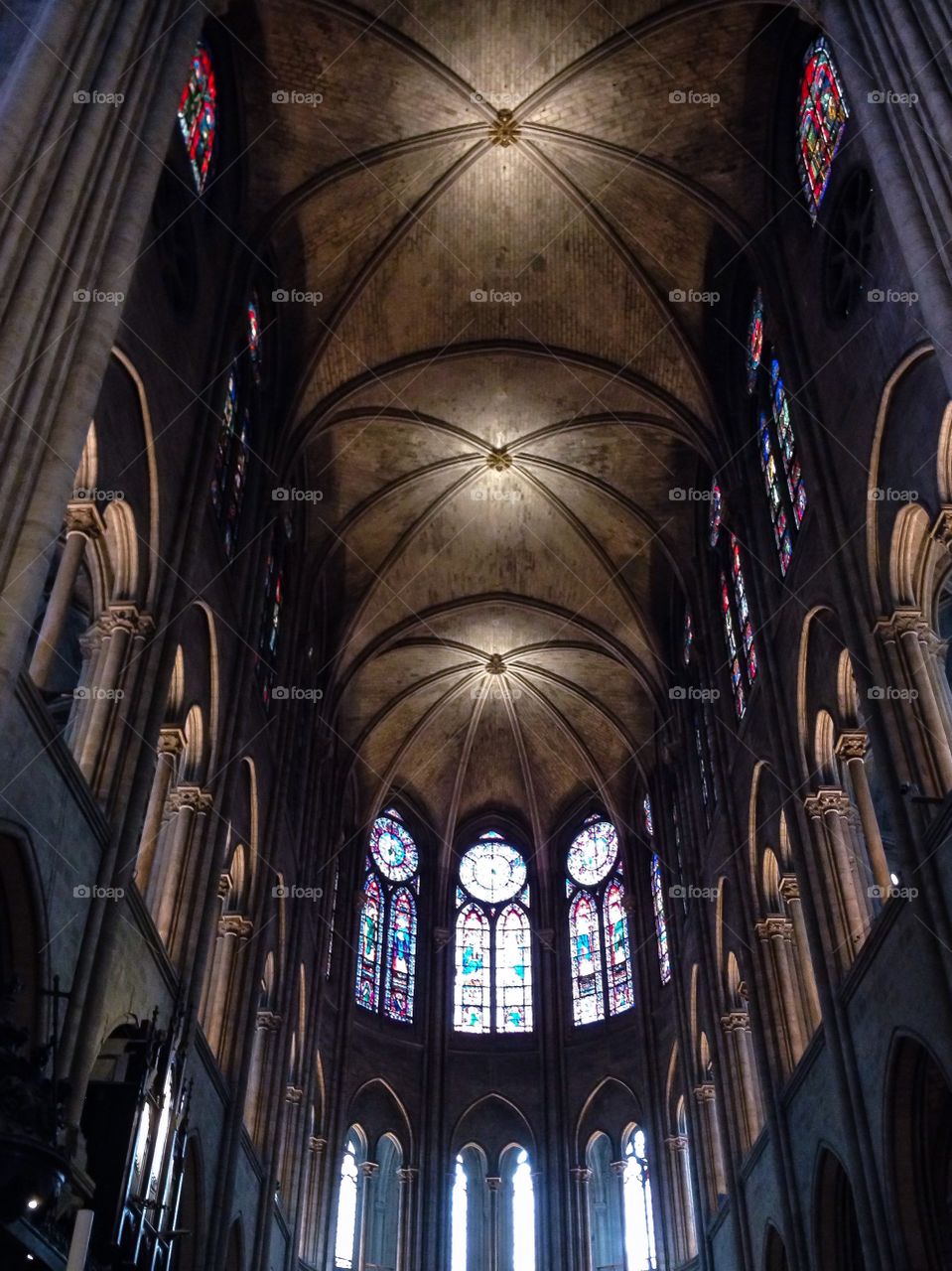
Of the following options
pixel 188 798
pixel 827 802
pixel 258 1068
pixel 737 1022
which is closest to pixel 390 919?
pixel 258 1068

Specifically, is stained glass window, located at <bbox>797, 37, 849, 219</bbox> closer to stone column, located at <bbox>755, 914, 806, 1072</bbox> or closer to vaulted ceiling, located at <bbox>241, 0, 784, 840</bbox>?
vaulted ceiling, located at <bbox>241, 0, 784, 840</bbox>

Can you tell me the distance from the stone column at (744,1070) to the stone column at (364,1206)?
1124 centimetres

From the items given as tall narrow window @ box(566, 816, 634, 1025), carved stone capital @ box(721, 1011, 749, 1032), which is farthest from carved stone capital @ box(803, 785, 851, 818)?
tall narrow window @ box(566, 816, 634, 1025)

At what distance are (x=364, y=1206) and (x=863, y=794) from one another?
19.3m

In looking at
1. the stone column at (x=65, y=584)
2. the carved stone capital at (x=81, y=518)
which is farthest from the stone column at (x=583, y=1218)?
the carved stone capital at (x=81, y=518)

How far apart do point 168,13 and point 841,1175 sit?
16.8 meters

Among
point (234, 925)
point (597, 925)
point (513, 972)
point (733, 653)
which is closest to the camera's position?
point (234, 925)

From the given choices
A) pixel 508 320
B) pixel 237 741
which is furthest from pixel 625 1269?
pixel 508 320

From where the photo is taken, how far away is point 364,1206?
3016 cm

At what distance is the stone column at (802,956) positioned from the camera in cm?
1906

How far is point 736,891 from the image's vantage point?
22.2 metres

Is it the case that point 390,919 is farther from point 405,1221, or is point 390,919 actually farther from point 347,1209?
point 405,1221

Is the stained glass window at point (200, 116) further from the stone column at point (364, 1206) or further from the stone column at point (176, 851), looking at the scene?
the stone column at point (364, 1206)

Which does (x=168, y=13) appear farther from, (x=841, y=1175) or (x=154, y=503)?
(x=841, y=1175)
